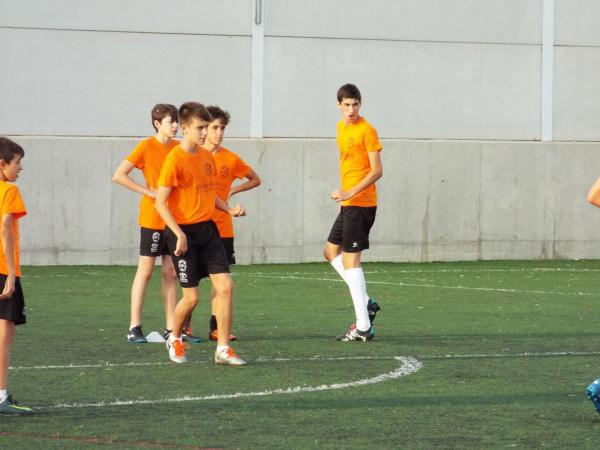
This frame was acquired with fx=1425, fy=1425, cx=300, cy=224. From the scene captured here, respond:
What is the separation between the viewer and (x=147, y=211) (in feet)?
38.1

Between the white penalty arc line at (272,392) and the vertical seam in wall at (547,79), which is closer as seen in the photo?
the white penalty arc line at (272,392)

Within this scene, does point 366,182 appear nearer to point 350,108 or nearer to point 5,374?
point 350,108

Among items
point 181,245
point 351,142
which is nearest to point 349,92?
point 351,142

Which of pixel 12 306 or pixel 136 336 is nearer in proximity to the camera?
pixel 12 306

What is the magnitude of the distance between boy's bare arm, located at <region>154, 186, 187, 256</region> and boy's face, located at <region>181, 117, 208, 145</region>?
395mm

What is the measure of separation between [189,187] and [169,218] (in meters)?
0.35

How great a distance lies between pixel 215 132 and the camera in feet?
37.8

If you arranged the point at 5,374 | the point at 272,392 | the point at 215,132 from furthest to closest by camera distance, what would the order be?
1. the point at 215,132
2. the point at 272,392
3. the point at 5,374

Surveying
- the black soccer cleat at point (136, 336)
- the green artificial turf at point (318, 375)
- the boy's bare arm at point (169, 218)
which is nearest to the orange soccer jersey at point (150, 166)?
the black soccer cleat at point (136, 336)

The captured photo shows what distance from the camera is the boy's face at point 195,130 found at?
9922 mm

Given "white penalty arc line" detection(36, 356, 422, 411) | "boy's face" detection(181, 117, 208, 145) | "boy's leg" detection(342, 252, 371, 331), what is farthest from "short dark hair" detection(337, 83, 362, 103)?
"white penalty arc line" detection(36, 356, 422, 411)

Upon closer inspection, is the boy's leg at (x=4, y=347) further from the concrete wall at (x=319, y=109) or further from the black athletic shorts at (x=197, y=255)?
the concrete wall at (x=319, y=109)

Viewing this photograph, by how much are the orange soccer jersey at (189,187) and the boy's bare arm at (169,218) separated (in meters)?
0.07

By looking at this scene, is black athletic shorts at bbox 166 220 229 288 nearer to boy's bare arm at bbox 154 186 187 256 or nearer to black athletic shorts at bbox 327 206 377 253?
boy's bare arm at bbox 154 186 187 256
